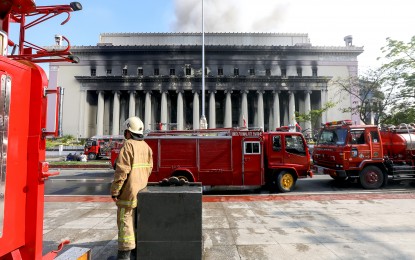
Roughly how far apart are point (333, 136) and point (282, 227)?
23.6ft

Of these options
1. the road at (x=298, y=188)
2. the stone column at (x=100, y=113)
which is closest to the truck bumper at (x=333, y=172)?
the road at (x=298, y=188)

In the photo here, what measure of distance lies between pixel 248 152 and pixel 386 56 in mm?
17032

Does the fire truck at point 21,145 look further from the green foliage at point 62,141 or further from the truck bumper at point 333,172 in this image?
the green foliage at point 62,141

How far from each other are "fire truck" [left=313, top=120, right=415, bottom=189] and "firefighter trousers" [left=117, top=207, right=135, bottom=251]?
9739 mm

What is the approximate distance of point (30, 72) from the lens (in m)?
2.47

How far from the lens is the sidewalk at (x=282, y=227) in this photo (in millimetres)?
4895

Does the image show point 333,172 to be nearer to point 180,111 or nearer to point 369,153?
point 369,153

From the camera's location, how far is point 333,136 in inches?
474

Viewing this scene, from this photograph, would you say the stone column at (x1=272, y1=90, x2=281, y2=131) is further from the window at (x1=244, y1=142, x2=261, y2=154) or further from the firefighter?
the firefighter

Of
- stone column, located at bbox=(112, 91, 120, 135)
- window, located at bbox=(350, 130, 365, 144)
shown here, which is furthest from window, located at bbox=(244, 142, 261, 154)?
stone column, located at bbox=(112, 91, 120, 135)

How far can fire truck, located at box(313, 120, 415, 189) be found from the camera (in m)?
11.2

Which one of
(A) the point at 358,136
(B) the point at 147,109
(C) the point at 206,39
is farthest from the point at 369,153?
(C) the point at 206,39

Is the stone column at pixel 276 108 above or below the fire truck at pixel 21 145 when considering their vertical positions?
above

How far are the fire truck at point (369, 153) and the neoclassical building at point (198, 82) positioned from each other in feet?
122
